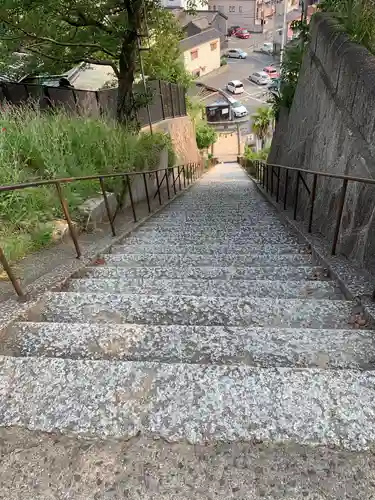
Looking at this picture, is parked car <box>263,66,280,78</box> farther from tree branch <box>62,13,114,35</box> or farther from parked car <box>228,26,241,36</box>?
tree branch <box>62,13,114,35</box>

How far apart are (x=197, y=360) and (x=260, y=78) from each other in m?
39.4

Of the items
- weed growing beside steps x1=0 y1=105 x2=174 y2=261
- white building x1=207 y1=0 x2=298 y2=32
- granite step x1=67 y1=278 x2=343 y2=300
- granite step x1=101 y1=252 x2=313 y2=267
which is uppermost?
white building x1=207 y1=0 x2=298 y2=32

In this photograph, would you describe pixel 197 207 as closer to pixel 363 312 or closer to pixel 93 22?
pixel 93 22

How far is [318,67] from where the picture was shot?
489 centimetres

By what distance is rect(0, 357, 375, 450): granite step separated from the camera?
1170mm

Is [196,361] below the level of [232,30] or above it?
below

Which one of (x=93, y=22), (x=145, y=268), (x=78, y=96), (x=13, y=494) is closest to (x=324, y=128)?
(x=145, y=268)

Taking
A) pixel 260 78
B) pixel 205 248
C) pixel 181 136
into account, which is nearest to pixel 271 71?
pixel 260 78

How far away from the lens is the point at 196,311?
2068mm

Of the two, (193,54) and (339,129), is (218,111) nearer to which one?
(193,54)

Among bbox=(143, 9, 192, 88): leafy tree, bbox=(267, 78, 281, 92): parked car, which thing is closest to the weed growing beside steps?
bbox=(267, 78, 281, 92): parked car

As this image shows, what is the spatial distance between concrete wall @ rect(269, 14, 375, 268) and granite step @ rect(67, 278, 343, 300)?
46cm

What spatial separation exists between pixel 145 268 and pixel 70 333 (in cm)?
117

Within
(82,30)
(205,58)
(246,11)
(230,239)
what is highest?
(246,11)
